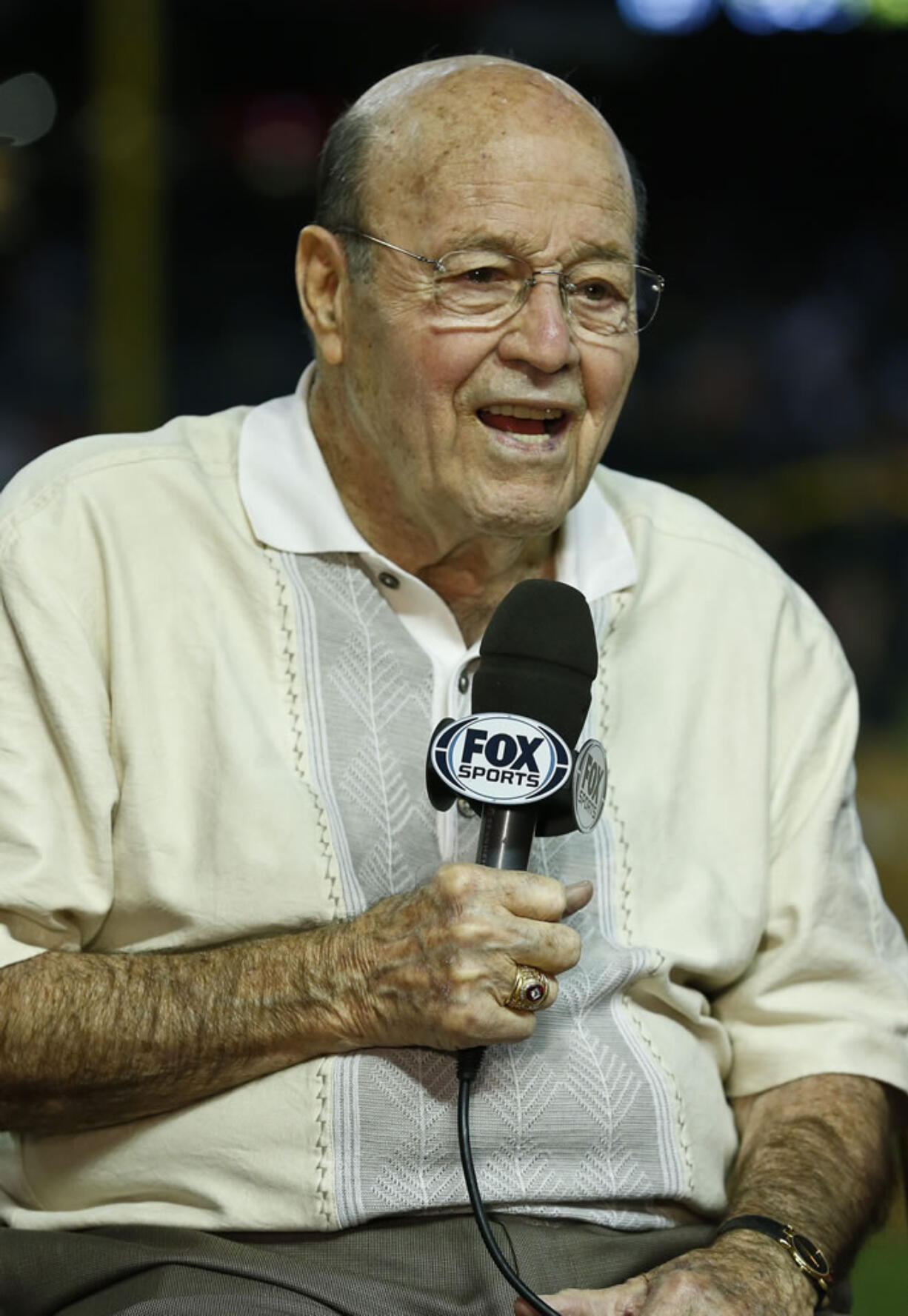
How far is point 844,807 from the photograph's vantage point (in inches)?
76.4

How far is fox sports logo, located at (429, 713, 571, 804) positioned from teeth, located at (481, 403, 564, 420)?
0.47 meters

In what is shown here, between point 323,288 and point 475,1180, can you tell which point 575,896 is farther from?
point 323,288

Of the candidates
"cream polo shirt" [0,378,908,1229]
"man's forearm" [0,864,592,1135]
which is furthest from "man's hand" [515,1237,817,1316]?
"man's forearm" [0,864,592,1135]

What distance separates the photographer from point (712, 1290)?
153 cm

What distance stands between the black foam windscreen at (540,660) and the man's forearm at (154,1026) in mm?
282

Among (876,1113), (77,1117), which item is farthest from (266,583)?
(876,1113)

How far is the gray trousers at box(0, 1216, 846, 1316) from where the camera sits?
148 centimetres

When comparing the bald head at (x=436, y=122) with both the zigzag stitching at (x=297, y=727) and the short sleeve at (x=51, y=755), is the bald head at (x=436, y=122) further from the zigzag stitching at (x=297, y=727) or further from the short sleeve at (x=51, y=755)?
the short sleeve at (x=51, y=755)

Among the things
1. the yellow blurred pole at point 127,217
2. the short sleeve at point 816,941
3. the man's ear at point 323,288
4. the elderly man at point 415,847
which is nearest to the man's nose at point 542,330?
the elderly man at point 415,847

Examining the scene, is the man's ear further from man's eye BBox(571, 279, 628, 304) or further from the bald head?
man's eye BBox(571, 279, 628, 304)

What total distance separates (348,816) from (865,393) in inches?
222

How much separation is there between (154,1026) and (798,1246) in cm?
64

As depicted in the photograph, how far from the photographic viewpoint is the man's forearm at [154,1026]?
1535 mm

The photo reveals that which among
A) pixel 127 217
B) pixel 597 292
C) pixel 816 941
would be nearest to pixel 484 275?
pixel 597 292
